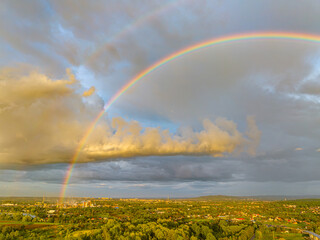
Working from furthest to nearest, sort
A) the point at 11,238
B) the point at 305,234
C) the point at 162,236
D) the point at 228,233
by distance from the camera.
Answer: the point at 305,234 → the point at 228,233 → the point at 11,238 → the point at 162,236

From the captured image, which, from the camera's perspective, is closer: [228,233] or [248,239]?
[248,239]

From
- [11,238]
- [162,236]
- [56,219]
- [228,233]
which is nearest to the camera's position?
[162,236]

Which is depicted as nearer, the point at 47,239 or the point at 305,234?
the point at 47,239

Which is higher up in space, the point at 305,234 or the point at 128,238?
the point at 128,238

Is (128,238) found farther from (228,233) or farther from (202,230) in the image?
(228,233)

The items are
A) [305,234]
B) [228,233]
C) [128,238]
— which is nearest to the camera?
[128,238]

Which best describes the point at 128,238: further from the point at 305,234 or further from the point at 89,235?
the point at 305,234

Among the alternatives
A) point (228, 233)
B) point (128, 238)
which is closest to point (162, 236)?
point (128, 238)

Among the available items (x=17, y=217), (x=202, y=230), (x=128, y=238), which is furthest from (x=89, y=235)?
(x=17, y=217)

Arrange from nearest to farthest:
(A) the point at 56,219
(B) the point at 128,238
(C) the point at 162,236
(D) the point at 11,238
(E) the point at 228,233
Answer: (B) the point at 128,238
(C) the point at 162,236
(D) the point at 11,238
(E) the point at 228,233
(A) the point at 56,219
